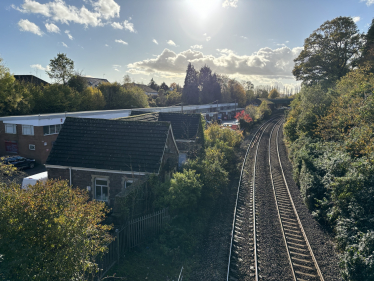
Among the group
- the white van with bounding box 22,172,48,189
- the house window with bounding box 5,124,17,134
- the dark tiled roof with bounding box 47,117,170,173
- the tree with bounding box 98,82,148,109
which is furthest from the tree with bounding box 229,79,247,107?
the white van with bounding box 22,172,48,189

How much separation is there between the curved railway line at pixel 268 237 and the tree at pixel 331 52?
2484cm

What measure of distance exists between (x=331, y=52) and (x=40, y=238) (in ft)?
140

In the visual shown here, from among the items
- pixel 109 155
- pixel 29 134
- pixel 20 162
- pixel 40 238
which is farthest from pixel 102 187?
pixel 29 134

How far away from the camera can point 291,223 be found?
13.9 metres

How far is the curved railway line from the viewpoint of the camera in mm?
10078

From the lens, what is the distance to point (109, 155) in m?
15.3

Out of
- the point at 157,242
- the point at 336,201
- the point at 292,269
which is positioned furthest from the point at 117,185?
the point at 336,201

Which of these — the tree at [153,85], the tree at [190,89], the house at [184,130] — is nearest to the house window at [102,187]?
the house at [184,130]

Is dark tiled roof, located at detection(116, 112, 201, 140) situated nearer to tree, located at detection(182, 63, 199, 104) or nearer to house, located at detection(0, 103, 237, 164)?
house, located at detection(0, 103, 237, 164)

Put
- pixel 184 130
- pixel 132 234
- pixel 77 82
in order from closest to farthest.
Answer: pixel 132 234
pixel 184 130
pixel 77 82

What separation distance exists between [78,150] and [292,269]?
1418 centimetres

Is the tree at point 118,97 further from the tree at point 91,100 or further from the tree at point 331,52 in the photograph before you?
the tree at point 331,52

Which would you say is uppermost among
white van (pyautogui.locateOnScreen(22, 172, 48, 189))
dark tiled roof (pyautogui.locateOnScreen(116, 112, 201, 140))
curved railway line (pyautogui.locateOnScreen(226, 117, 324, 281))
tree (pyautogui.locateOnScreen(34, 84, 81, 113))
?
tree (pyautogui.locateOnScreen(34, 84, 81, 113))

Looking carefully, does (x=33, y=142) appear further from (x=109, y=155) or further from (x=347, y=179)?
(x=347, y=179)
